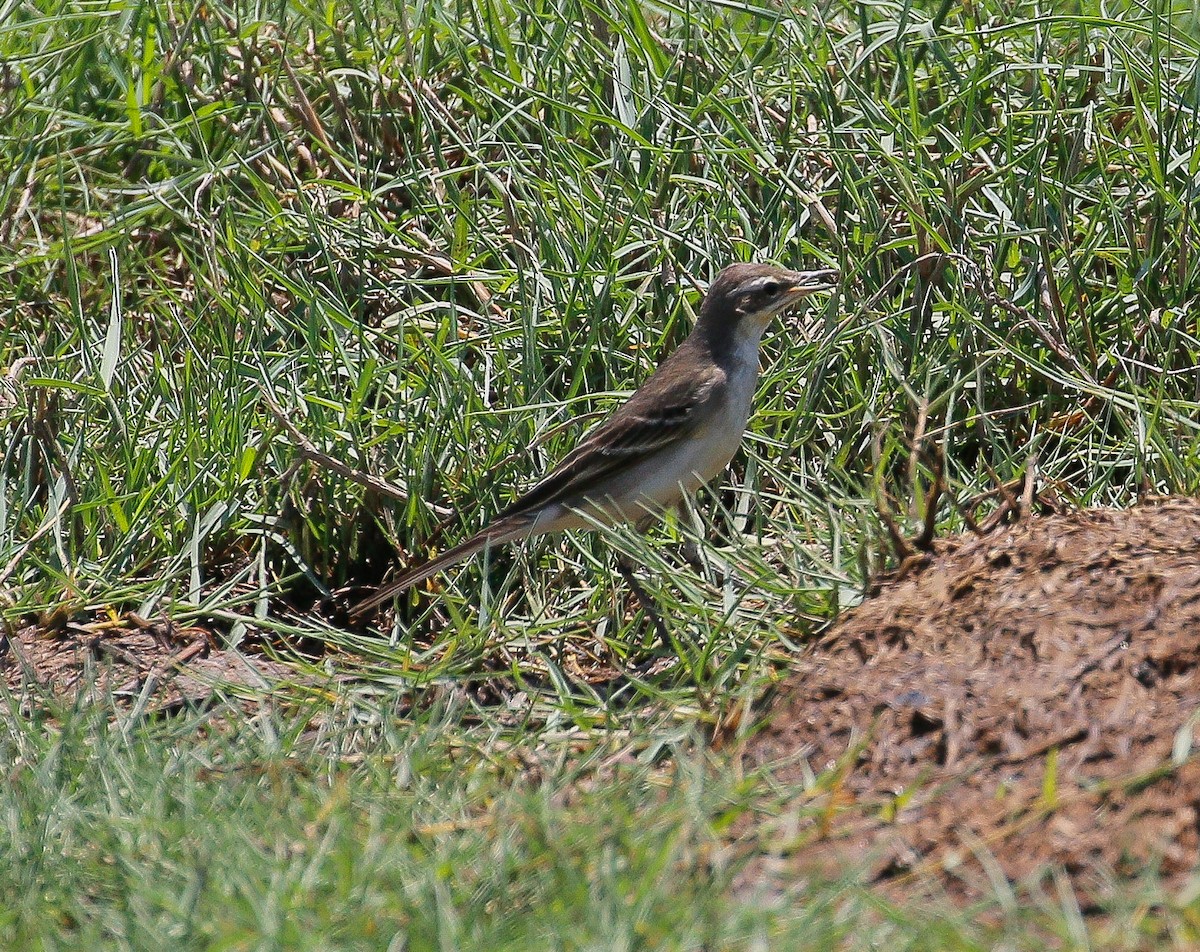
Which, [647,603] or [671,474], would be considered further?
[671,474]

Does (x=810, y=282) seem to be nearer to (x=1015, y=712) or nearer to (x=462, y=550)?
(x=462, y=550)

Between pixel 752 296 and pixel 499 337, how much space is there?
115cm

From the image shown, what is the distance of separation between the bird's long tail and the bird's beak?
1448 mm

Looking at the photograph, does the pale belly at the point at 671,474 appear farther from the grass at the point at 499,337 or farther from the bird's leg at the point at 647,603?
the bird's leg at the point at 647,603

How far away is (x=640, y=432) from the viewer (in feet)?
20.2

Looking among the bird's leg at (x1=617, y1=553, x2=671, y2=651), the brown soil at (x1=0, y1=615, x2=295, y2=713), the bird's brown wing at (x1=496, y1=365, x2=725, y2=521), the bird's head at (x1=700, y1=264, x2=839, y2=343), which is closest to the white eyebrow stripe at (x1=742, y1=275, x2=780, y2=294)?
the bird's head at (x1=700, y1=264, x2=839, y2=343)

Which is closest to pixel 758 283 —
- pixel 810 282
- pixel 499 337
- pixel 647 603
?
pixel 810 282

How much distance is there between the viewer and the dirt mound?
348 centimetres

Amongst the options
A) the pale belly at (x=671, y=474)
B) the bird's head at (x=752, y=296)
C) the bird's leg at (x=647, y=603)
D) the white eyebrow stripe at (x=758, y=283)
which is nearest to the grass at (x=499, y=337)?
the bird's leg at (x=647, y=603)

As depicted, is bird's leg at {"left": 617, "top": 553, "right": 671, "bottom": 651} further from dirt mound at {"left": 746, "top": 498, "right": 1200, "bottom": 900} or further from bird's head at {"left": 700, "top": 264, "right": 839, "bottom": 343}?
bird's head at {"left": 700, "top": 264, "right": 839, "bottom": 343}

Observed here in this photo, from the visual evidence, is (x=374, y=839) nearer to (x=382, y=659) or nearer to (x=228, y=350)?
(x=382, y=659)

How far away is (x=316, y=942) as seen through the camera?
10.5 ft

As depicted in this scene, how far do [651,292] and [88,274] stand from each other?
2945 millimetres

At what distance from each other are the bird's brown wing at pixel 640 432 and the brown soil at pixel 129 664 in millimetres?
1223
